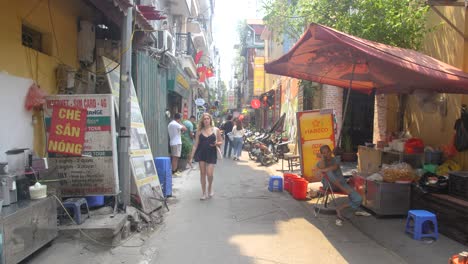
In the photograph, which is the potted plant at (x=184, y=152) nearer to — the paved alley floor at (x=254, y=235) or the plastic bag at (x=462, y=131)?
the paved alley floor at (x=254, y=235)

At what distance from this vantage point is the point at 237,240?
5.45m

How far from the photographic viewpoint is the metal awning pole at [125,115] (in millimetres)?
5918

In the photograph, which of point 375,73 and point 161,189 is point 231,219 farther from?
point 375,73

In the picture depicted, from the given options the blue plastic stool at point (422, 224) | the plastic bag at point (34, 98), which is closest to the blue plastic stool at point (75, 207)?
the plastic bag at point (34, 98)

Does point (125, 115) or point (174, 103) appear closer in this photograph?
point (125, 115)

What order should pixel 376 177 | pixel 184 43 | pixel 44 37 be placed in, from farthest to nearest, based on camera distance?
pixel 184 43 → pixel 376 177 → pixel 44 37

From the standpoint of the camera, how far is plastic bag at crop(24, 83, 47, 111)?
5.20 metres

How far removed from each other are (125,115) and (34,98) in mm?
1307

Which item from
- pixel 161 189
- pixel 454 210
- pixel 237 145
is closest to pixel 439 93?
pixel 454 210

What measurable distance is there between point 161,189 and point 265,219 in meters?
2.17

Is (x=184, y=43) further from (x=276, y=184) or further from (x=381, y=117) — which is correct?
(x=276, y=184)

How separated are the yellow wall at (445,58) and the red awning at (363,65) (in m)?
0.69

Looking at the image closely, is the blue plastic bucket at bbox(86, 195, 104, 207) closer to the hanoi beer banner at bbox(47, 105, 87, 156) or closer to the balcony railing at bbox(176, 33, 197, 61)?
the hanoi beer banner at bbox(47, 105, 87, 156)

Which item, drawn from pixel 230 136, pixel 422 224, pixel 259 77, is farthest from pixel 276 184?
pixel 259 77
